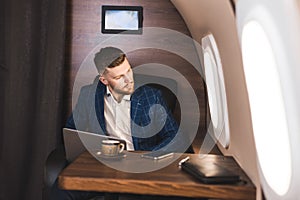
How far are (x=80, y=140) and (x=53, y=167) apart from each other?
0.76 ft

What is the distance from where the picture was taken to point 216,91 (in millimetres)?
2900

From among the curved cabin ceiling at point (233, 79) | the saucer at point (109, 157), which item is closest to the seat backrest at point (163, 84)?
the curved cabin ceiling at point (233, 79)

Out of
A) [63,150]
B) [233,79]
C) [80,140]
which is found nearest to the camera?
[233,79]

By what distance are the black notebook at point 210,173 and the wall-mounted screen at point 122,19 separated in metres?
1.77

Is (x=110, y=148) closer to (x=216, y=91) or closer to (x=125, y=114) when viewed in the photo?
(x=125, y=114)

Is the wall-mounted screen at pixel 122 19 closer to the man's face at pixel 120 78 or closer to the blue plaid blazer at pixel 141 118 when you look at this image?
the blue plaid blazer at pixel 141 118

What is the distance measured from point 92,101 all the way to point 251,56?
1599 millimetres

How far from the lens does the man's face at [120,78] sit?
2.83 m

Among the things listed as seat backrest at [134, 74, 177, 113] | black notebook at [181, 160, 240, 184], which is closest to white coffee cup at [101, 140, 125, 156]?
black notebook at [181, 160, 240, 184]

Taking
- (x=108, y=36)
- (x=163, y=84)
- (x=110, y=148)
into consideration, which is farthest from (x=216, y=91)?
(x=108, y=36)

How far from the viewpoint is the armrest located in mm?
2621

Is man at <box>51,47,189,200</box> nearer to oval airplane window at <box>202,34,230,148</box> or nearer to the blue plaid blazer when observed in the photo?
the blue plaid blazer

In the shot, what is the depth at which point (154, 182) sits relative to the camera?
6.45 feet

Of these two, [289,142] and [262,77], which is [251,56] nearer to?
[262,77]
